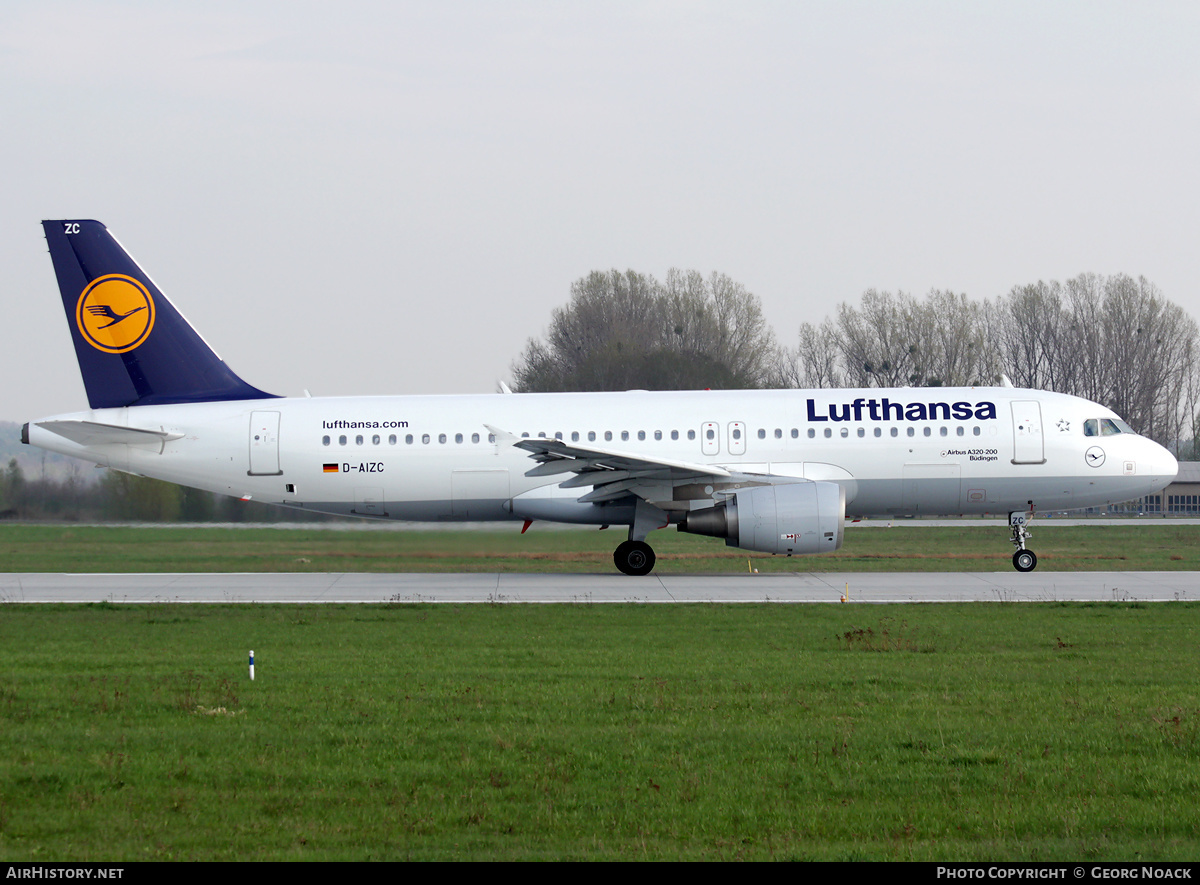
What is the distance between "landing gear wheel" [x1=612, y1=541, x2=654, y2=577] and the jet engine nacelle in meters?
2.28

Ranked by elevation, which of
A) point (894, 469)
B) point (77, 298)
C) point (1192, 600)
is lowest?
point (1192, 600)

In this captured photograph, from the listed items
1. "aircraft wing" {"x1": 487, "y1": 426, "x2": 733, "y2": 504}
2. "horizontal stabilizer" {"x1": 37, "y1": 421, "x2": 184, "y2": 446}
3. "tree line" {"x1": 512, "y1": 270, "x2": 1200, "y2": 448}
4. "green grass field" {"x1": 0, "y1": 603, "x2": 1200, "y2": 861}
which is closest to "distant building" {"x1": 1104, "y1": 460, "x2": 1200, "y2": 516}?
"tree line" {"x1": 512, "y1": 270, "x2": 1200, "y2": 448}

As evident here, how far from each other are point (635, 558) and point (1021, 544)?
8194 mm

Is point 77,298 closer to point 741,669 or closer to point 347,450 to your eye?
point 347,450

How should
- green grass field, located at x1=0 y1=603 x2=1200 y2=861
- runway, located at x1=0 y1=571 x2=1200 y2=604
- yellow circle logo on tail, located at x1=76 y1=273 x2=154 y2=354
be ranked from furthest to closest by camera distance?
yellow circle logo on tail, located at x1=76 y1=273 x2=154 y2=354
runway, located at x1=0 y1=571 x2=1200 y2=604
green grass field, located at x1=0 y1=603 x2=1200 y2=861

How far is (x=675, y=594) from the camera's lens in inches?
781

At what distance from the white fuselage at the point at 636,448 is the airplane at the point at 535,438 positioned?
3cm

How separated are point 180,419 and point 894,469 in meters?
14.8

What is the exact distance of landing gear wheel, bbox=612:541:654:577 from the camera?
23531 millimetres

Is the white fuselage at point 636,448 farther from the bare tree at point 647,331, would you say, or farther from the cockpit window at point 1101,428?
the bare tree at point 647,331

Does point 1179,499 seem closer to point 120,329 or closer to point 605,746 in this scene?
point 120,329

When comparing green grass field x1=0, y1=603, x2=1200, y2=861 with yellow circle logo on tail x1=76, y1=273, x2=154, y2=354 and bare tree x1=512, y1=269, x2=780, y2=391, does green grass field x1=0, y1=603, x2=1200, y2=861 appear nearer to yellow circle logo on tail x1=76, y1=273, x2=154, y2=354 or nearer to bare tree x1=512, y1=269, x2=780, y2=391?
yellow circle logo on tail x1=76, y1=273, x2=154, y2=354

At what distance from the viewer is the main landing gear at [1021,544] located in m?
23.8

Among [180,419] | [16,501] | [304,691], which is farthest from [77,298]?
[304,691]
